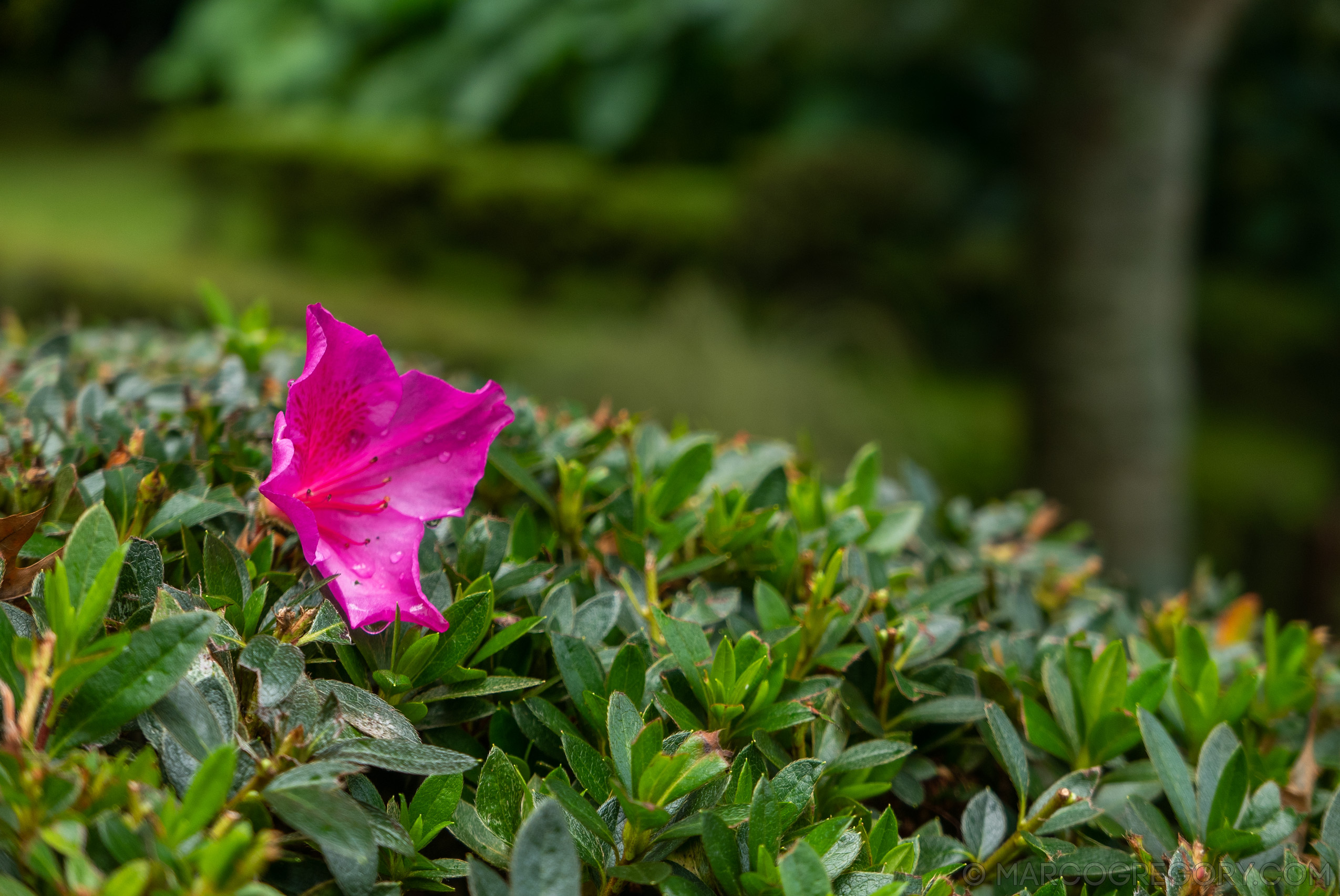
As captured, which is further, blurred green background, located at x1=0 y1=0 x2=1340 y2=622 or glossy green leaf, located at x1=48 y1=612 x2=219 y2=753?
blurred green background, located at x1=0 y1=0 x2=1340 y2=622

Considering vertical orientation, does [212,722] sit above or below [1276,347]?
above

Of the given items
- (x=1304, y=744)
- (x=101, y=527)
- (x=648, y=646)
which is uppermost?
(x=101, y=527)

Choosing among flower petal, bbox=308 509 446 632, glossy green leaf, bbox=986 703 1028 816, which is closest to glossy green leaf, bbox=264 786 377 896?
flower petal, bbox=308 509 446 632

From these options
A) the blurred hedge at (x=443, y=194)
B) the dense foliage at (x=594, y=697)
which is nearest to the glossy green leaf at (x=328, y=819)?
the dense foliage at (x=594, y=697)

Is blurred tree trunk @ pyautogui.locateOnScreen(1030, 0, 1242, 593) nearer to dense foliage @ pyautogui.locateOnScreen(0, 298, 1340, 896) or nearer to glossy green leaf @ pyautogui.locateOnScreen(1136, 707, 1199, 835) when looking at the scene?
dense foliage @ pyautogui.locateOnScreen(0, 298, 1340, 896)

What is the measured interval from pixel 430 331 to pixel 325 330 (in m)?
3.98

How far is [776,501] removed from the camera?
0.80 meters

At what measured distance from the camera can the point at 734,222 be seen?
4.65 m

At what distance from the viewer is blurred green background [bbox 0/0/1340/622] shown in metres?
3.82

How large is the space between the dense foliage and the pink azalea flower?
0.03 meters

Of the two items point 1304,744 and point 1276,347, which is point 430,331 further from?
point 1304,744

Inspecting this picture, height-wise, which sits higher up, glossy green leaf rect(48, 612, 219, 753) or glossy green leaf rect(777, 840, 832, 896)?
glossy green leaf rect(48, 612, 219, 753)

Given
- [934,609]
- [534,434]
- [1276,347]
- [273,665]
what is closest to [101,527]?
Result: [273,665]

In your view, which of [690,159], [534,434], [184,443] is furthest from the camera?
[690,159]
